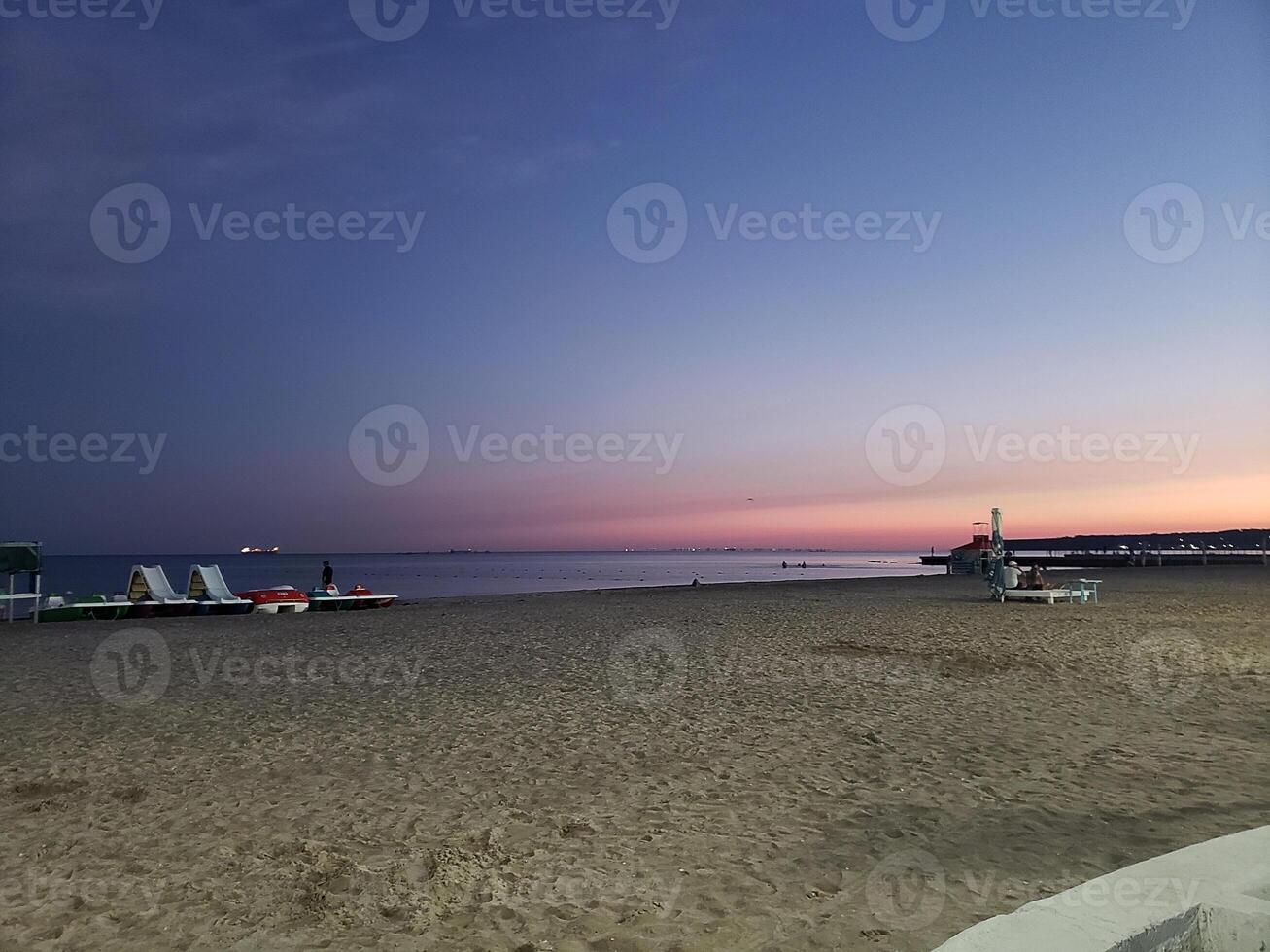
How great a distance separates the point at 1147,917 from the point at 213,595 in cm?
2727

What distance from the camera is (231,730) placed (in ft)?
28.6

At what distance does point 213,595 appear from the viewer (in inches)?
1025

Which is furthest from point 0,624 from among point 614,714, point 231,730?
point 614,714

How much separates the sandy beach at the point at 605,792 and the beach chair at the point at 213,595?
39.8 feet

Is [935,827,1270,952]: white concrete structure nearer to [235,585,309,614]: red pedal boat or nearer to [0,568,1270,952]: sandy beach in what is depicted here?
[0,568,1270,952]: sandy beach

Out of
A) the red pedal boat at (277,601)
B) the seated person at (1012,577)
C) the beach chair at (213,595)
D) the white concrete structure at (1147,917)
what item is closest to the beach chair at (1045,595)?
the seated person at (1012,577)

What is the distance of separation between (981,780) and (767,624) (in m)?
12.7

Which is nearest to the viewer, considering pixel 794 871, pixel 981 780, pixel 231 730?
pixel 794 871

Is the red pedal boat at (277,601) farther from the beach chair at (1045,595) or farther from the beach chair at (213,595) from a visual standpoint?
the beach chair at (1045,595)

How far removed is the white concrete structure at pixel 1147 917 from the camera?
263cm

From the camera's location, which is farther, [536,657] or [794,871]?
[536,657]

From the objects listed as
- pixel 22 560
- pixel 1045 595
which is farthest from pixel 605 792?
pixel 22 560

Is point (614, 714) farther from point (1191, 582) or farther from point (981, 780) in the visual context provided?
point (1191, 582)

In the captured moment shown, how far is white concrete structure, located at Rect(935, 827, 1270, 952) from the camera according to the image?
2627mm
